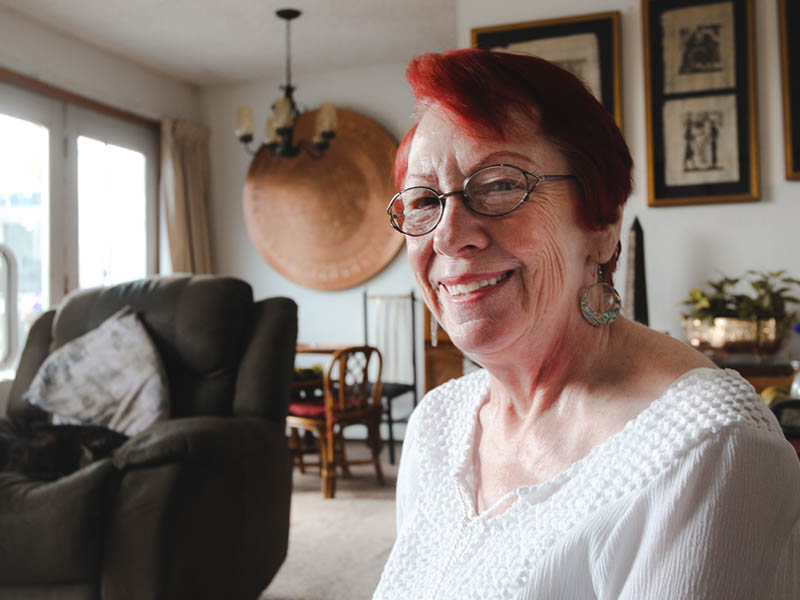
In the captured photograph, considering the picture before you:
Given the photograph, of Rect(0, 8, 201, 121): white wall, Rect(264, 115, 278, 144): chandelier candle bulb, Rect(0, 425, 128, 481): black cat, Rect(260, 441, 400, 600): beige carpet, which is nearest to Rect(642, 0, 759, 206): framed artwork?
Rect(260, 441, 400, 600): beige carpet

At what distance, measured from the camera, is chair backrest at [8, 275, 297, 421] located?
2.39m

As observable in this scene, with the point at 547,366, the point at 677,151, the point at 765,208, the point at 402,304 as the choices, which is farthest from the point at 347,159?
the point at 547,366

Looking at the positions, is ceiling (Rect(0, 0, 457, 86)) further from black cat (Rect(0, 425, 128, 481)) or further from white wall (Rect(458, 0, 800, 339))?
black cat (Rect(0, 425, 128, 481))

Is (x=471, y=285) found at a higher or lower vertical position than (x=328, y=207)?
lower

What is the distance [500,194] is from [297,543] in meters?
2.60

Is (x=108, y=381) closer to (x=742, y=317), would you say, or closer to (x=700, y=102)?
(x=742, y=317)

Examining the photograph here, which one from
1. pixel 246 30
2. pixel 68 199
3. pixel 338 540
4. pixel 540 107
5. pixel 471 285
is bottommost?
pixel 338 540

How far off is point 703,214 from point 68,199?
3696 millimetres

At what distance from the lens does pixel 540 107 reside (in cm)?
74

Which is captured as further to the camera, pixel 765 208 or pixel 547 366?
pixel 765 208

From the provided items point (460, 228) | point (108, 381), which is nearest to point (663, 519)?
point (460, 228)

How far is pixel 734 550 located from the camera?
0.57m

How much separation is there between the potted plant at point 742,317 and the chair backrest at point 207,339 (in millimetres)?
1702

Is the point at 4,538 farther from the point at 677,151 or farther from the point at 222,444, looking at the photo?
the point at 677,151
